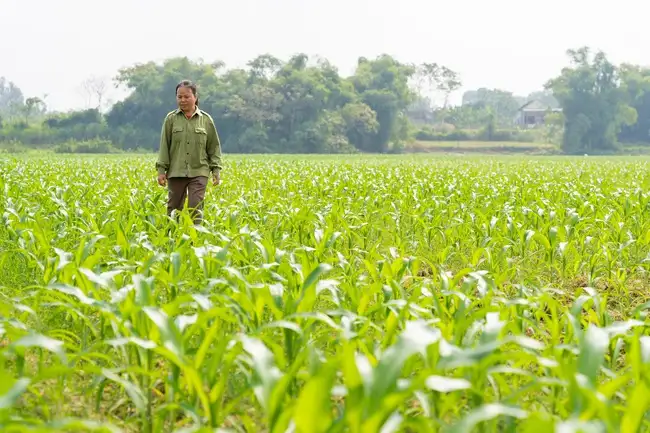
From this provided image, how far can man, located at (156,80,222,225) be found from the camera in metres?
6.89

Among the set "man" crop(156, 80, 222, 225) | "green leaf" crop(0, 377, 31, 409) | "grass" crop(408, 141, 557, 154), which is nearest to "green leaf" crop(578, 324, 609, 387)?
"green leaf" crop(0, 377, 31, 409)

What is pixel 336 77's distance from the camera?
2913 inches

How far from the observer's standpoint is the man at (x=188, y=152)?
22.6 feet

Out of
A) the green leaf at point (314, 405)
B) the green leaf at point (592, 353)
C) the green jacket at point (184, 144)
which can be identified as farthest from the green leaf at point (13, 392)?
the green jacket at point (184, 144)

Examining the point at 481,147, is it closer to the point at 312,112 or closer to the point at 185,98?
the point at 312,112

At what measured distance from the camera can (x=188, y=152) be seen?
274 inches

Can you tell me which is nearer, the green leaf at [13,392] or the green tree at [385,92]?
the green leaf at [13,392]

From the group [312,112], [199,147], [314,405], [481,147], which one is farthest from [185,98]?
[481,147]

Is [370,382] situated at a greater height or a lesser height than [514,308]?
greater

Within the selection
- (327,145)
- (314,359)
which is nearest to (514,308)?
(314,359)

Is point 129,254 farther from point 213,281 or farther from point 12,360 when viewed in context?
point 213,281

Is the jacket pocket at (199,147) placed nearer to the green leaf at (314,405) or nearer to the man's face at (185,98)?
the man's face at (185,98)

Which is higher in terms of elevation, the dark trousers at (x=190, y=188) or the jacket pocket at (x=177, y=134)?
the jacket pocket at (x=177, y=134)

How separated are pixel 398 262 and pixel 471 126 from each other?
315 ft
